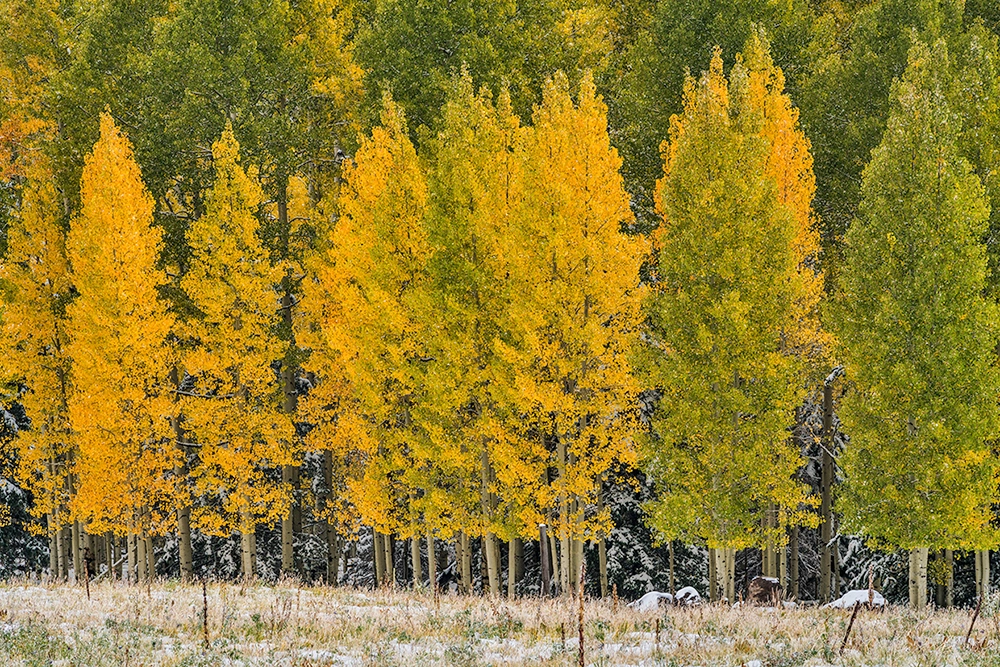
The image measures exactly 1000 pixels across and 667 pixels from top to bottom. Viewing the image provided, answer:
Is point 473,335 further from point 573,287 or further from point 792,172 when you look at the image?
point 792,172

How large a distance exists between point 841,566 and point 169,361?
57.2 ft

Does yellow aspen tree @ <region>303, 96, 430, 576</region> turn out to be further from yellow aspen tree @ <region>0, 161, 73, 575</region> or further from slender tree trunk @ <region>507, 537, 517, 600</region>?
yellow aspen tree @ <region>0, 161, 73, 575</region>

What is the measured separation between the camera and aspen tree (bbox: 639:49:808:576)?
16.8 meters

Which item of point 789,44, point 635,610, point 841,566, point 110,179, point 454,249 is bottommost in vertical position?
point 841,566

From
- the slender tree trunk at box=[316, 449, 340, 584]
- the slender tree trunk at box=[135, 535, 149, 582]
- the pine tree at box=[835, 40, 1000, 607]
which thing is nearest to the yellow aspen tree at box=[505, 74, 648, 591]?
the pine tree at box=[835, 40, 1000, 607]

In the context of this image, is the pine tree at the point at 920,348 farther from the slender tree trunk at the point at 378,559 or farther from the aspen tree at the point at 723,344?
the slender tree trunk at the point at 378,559

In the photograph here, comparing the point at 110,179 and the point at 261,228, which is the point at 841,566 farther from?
the point at 110,179

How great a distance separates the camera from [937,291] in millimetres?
16359

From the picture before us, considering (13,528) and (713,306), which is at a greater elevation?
(713,306)

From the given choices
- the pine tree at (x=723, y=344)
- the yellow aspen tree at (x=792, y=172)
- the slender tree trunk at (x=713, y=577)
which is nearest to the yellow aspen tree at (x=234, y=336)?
the pine tree at (x=723, y=344)

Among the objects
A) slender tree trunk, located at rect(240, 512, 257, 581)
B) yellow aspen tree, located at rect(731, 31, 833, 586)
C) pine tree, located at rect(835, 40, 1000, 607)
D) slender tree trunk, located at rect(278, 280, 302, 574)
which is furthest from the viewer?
slender tree trunk, located at rect(278, 280, 302, 574)

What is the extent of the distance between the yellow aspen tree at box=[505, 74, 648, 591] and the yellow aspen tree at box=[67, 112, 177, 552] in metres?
7.91

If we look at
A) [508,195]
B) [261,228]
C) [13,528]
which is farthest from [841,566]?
[13,528]

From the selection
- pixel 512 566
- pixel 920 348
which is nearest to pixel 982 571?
pixel 920 348
